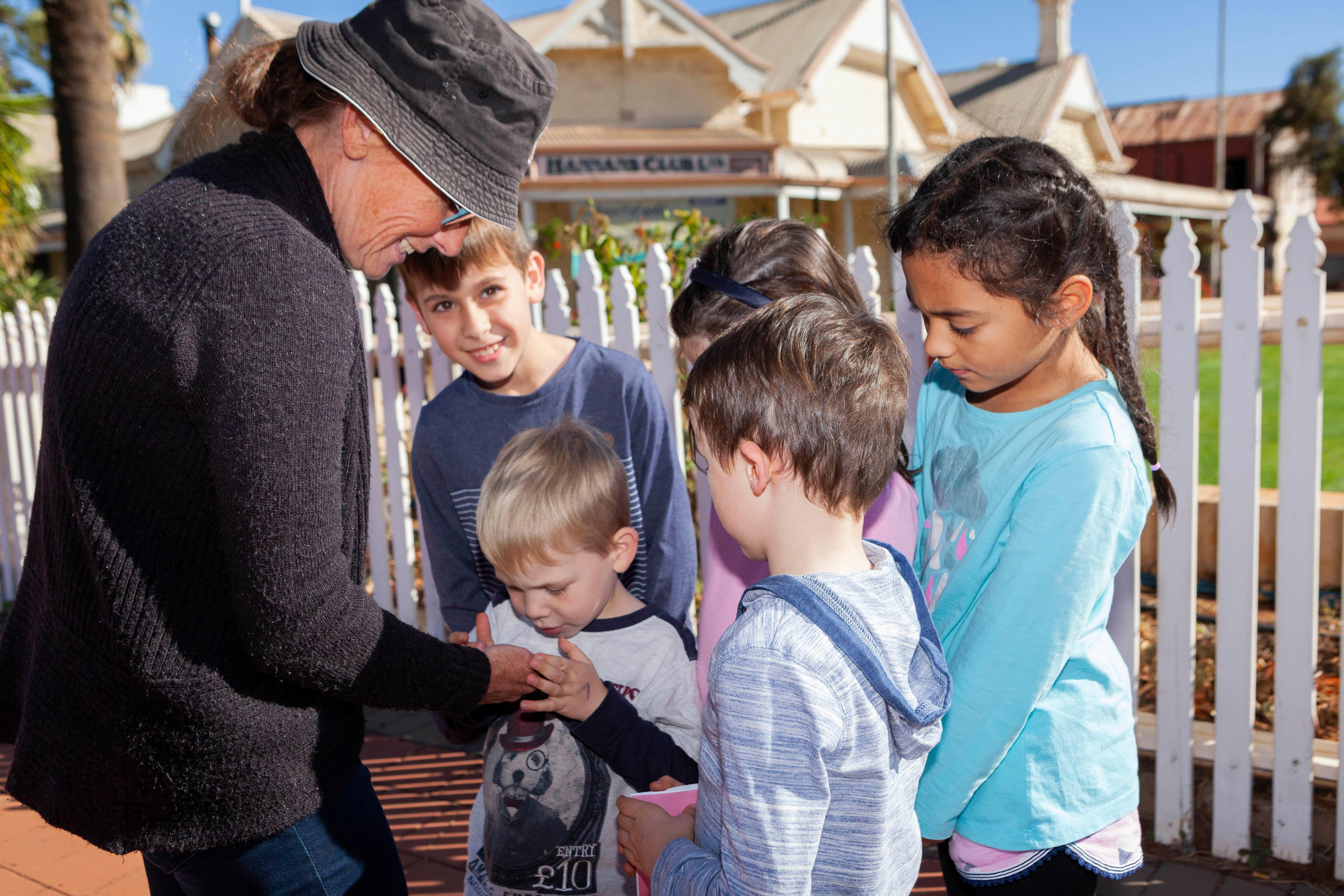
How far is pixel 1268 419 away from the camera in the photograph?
32.2 feet

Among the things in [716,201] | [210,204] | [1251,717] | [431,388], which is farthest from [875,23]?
[210,204]

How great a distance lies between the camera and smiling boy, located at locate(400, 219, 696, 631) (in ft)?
7.72

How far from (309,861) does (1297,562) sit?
287cm


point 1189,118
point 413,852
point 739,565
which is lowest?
point 413,852

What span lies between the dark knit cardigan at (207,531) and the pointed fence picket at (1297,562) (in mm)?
2640

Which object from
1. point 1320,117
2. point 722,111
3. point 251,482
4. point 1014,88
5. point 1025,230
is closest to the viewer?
point 251,482

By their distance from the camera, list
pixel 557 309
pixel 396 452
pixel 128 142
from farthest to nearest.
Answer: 1. pixel 128 142
2. pixel 396 452
3. pixel 557 309

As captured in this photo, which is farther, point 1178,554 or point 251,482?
point 1178,554

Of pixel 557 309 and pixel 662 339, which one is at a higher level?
pixel 557 309

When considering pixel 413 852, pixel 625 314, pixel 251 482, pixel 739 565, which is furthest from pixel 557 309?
pixel 251 482

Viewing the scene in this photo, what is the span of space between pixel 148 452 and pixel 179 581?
18 centimetres

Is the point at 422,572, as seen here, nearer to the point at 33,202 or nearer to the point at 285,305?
the point at 285,305

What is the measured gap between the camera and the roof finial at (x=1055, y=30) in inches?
1073

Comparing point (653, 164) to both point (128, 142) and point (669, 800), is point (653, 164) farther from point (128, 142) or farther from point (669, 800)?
point (669, 800)
